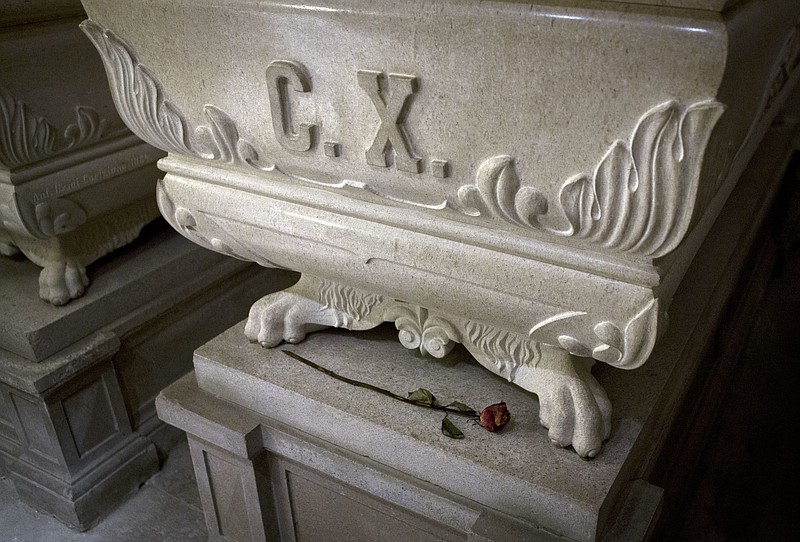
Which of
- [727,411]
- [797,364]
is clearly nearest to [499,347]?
[727,411]

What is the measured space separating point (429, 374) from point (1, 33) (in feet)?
3.81

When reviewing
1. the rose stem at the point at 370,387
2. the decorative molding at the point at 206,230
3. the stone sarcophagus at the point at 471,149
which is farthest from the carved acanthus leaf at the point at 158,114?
the rose stem at the point at 370,387

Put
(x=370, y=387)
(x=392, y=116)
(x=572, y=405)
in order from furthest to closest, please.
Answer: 1. (x=370, y=387)
2. (x=572, y=405)
3. (x=392, y=116)

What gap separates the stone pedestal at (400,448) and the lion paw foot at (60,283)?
1.57 feet

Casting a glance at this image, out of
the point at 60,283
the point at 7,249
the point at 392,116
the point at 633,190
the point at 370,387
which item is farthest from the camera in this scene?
the point at 7,249

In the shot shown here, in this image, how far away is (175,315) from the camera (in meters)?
1.92

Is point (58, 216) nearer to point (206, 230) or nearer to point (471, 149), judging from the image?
point (206, 230)

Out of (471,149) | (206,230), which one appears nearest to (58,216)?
(206,230)

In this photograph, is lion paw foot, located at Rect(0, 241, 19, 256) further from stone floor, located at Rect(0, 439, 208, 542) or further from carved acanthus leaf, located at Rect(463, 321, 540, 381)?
carved acanthus leaf, located at Rect(463, 321, 540, 381)

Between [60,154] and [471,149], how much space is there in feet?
3.77

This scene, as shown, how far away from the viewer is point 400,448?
1125 mm

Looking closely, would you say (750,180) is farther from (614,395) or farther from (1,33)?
(1,33)

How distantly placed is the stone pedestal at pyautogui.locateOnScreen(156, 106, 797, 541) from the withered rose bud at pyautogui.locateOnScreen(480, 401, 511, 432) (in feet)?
0.07

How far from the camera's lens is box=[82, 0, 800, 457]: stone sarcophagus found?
2.44 ft
